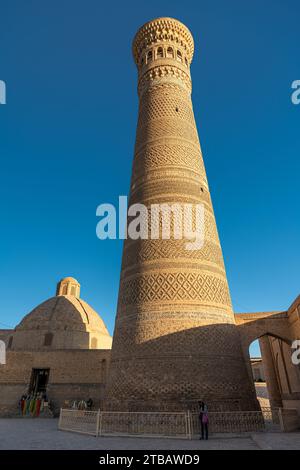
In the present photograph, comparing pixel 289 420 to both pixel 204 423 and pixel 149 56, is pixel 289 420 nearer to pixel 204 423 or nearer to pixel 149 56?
pixel 204 423

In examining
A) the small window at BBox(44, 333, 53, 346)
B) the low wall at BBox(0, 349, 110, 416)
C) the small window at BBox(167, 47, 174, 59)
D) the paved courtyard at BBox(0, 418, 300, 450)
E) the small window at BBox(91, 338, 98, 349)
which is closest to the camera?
the paved courtyard at BBox(0, 418, 300, 450)

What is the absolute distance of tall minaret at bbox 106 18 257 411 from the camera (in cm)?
789

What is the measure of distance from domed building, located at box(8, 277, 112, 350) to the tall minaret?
1237 cm

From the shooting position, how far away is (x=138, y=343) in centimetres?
847

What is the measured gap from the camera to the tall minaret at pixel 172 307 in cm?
789

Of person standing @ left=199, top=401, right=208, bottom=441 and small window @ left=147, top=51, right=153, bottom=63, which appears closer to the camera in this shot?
person standing @ left=199, top=401, right=208, bottom=441

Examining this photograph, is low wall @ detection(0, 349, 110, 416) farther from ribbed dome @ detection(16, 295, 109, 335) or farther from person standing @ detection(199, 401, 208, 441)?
person standing @ detection(199, 401, 208, 441)

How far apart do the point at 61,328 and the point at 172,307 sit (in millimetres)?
14450

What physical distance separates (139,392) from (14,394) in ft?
30.7

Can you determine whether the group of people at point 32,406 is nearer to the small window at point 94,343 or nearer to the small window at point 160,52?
the small window at point 94,343

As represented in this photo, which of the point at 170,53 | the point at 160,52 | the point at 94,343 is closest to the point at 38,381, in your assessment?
the point at 94,343

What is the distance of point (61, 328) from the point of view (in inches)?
829

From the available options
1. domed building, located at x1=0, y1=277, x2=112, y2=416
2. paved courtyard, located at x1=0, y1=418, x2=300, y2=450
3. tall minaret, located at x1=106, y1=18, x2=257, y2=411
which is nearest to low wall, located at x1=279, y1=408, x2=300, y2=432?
tall minaret, located at x1=106, y1=18, x2=257, y2=411
